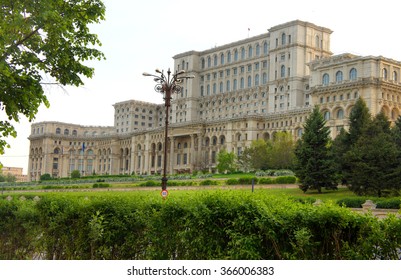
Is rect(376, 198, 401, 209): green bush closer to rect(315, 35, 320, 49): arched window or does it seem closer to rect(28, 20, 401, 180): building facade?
rect(28, 20, 401, 180): building facade

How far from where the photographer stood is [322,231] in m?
9.65

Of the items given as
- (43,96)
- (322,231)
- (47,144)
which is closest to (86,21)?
(43,96)

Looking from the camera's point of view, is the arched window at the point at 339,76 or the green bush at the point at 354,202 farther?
the arched window at the point at 339,76

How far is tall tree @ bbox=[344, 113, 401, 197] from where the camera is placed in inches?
1474

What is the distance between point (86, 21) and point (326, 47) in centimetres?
9689

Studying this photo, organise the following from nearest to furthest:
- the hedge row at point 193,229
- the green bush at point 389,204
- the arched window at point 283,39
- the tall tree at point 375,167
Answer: the hedge row at point 193,229 → the green bush at point 389,204 → the tall tree at point 375,167 → the arched window at point 283,39

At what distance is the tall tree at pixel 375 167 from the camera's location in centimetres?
3744

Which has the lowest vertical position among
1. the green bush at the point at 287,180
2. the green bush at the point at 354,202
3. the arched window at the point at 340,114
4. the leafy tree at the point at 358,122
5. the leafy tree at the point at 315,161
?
the green bush at the point at 354,202

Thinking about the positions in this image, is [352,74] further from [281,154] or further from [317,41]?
[317,41]

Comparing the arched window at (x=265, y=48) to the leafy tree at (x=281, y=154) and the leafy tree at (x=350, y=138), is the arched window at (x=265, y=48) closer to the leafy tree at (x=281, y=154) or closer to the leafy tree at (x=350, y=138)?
the leafy tree at (x=281, y=154)

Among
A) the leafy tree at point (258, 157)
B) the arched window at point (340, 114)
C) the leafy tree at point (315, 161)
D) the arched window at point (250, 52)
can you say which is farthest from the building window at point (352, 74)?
the arched window at point (250, 52)

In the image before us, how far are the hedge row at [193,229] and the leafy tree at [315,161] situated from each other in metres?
32.4

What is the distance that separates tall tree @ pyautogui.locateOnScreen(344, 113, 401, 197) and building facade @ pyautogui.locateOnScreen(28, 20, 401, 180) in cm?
3608

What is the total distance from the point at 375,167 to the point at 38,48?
30.2 metres
